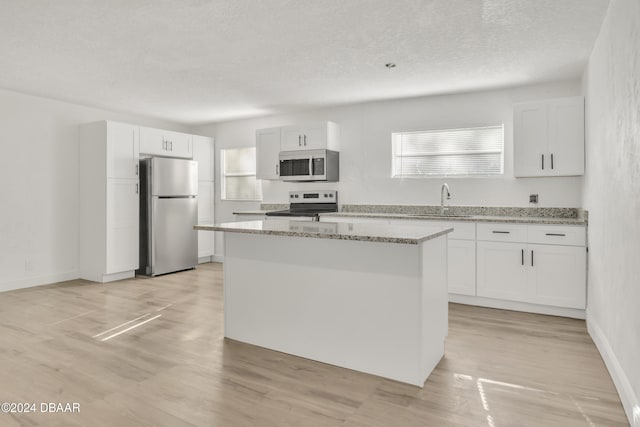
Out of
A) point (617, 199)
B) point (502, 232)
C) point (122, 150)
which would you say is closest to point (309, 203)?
point (122, 150)

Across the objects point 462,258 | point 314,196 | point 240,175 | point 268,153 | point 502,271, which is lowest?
point 502,271

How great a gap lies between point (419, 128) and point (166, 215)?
3.66 m

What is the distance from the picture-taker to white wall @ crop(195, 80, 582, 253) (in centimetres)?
453

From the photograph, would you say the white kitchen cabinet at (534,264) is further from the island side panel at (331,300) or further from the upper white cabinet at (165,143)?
the upper white cabinet at (165,143)

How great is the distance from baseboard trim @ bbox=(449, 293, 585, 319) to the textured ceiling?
2.31m

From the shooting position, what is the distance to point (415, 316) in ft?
7.91

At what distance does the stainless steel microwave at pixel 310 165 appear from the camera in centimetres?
A: 551

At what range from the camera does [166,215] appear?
19.0 feet

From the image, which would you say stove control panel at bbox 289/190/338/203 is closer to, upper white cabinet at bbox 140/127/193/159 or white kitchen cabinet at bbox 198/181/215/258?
white kitchen cabinet at bbox 198/181/215/258

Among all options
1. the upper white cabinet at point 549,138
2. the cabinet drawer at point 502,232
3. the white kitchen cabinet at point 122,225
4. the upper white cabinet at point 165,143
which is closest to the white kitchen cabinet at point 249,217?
the upper white cabinet at point 165,143

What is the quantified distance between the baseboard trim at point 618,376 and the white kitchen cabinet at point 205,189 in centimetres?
541

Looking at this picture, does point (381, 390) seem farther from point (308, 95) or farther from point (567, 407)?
Result: point (308, 95)

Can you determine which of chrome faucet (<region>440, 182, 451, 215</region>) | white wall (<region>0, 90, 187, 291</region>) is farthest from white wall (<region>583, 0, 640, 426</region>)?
white wall (<region>0, 90, 187, 291</region>)

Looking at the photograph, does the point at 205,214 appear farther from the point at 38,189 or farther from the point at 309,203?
the point at 38,189
